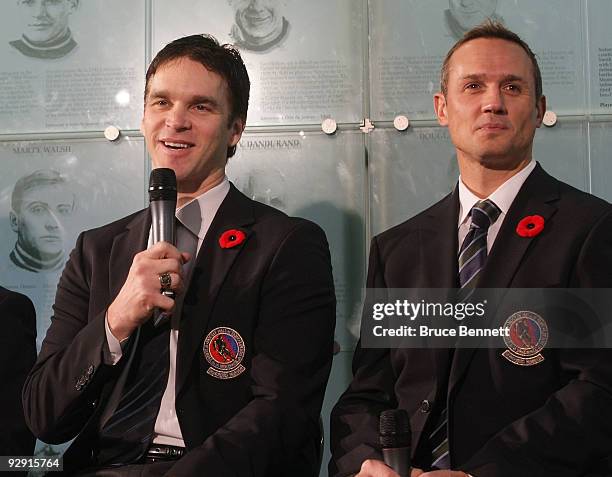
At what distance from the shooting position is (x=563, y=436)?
2408 mm

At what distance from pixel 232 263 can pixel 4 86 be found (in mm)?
1325

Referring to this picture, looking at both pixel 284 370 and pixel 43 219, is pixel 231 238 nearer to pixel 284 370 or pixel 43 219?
pixel 284 370

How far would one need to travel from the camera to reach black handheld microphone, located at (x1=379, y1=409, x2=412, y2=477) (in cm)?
218

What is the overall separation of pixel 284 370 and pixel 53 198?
128 cm

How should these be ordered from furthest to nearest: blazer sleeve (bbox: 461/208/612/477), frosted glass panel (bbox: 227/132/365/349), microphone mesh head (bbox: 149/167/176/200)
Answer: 1. frosted glass panel (bbox: 227/132/365/349)
2. microphone mesh head (bbox: 149/167/176/200)
3. blazer sleeve (bbox: 461/208/612/477)

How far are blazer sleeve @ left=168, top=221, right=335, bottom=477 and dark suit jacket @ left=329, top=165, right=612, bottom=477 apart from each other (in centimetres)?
13

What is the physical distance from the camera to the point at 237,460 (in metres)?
2.55

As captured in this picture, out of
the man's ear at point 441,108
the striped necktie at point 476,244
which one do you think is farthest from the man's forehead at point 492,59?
the striped necktie at point 476,244

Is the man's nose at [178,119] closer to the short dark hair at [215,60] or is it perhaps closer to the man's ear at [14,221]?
the short dark hair at [215,60]

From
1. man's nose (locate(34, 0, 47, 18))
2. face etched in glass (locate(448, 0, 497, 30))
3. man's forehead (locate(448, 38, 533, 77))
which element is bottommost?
man's forehead (locate(448, 38, 533, 77))

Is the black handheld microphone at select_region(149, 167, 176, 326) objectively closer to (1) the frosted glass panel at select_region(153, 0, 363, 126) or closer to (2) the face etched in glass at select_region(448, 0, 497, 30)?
(1) the frosted glass panel at select_region(153, 0, 363, 126)

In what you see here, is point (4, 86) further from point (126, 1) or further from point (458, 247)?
point (458, 247)

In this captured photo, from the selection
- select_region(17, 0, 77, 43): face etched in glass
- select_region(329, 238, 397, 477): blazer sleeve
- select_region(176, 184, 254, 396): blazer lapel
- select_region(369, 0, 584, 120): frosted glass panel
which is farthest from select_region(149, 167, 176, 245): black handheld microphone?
select_region(17, 0, 77, 43): face etched in glass

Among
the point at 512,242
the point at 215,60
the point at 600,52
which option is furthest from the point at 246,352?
the point at 600,52
